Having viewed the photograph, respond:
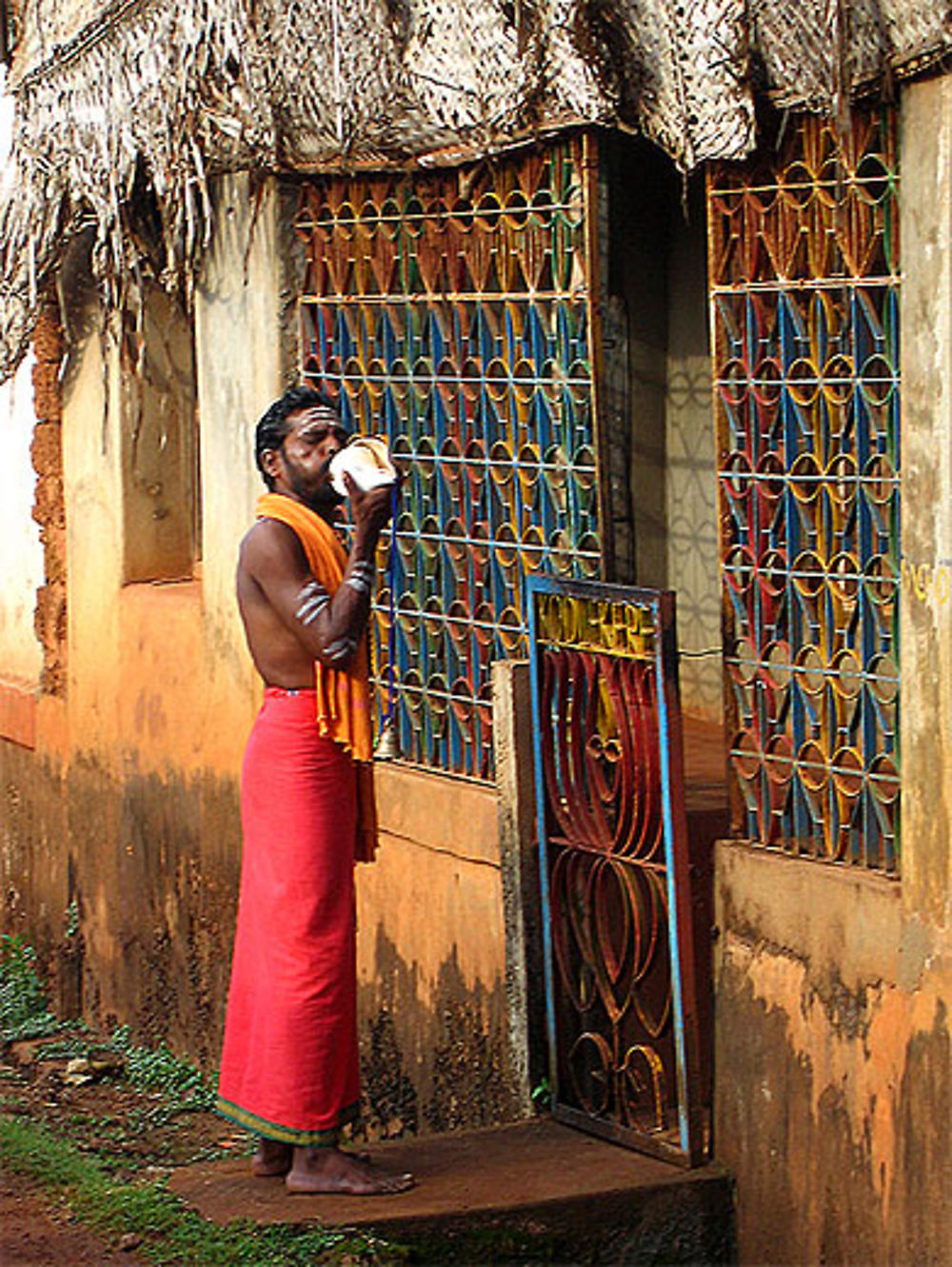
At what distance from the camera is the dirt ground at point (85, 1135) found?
6.27 metres

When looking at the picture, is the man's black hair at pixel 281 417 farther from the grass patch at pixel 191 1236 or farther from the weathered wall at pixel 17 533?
the weathered wall at pixel 17 533

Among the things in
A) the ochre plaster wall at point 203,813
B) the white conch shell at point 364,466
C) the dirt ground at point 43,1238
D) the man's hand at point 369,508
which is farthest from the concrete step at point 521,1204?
the white conch shell at point 364,466

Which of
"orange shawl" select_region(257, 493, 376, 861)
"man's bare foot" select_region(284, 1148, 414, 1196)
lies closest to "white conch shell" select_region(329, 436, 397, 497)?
"orange shawl" select_region(257, 493, 376, 861)

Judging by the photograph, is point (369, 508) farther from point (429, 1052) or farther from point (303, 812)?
point (429, 1052)

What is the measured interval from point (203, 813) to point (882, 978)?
3861mm

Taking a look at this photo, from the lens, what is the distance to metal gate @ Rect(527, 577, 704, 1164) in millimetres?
6473

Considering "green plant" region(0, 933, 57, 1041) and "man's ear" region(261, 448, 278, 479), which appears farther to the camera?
"green plant" region(0, 933, 57, 1041)

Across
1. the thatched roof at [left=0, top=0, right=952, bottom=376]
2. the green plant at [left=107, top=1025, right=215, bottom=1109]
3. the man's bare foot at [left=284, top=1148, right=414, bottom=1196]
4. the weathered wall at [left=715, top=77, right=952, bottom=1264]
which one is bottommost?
the green plant at [left=107, top=1025, right=215, bottom=1109]

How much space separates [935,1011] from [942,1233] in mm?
483

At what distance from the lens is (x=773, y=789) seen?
641cm

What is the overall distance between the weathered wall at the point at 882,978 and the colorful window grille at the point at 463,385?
1288 mm

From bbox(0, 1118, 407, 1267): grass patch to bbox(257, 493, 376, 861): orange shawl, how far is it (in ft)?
3.67

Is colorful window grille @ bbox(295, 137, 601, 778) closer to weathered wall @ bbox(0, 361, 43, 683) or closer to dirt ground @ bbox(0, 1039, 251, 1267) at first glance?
dirt ground @ bbox(0, 1039, 251, 1267)

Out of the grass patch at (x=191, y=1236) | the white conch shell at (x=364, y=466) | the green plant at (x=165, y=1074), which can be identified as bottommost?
the green plant at (x=165, y=1074)
